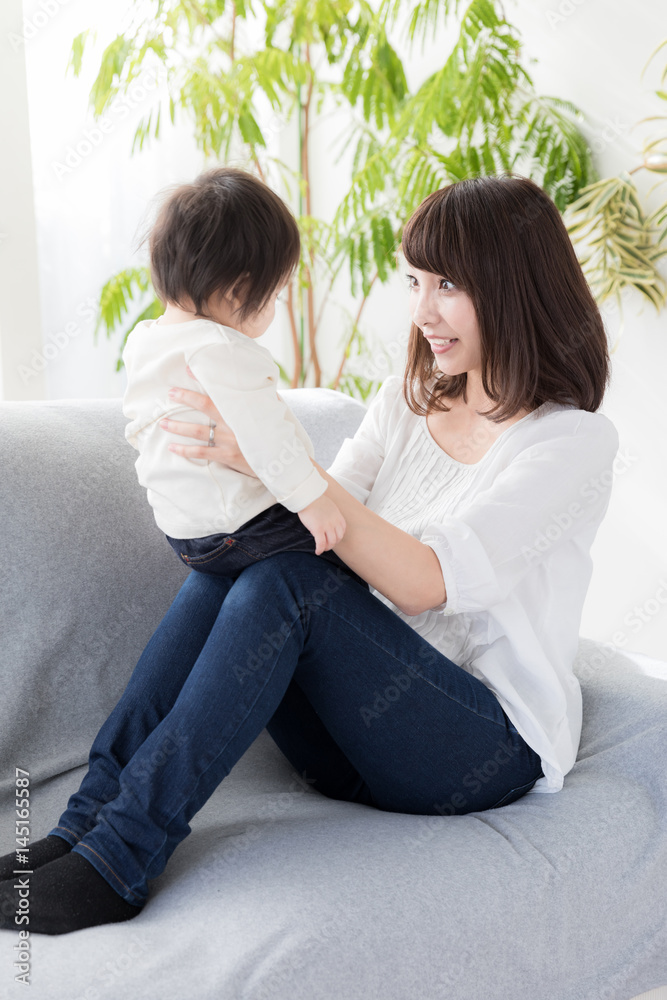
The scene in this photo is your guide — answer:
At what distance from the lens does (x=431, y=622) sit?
1.19 metres

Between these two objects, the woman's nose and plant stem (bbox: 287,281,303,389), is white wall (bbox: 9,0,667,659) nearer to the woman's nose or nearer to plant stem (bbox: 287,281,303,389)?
plant stem (bbox: 287,281,303,389)

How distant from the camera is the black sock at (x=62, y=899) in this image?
0.85 m

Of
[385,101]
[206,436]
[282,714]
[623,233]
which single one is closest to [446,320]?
[206,436]

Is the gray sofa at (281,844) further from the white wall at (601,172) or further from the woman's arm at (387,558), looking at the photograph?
the white wall at (601,172)

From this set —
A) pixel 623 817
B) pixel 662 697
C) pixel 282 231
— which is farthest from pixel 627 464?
pixel 282 231

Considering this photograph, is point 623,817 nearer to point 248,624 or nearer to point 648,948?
point 648,948

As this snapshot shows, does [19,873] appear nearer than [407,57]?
Yes

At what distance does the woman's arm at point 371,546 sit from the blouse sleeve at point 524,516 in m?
0.02

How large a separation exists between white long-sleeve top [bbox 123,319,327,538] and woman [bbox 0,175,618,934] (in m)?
0.03

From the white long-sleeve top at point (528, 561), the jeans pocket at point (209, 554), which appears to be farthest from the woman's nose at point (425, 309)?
the jeans pocket at point (209, 554)

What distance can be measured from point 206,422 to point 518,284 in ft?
1.52

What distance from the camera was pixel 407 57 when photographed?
8.41ft

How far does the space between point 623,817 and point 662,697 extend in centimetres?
21

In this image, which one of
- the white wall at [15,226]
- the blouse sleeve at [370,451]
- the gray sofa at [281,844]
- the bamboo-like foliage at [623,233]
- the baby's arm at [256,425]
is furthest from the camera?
the white wall at [15,226]
